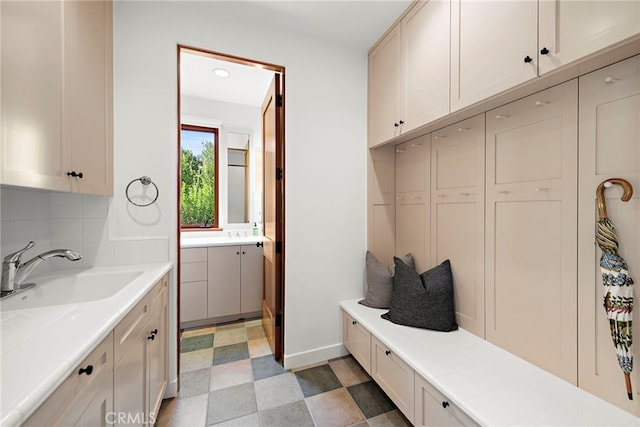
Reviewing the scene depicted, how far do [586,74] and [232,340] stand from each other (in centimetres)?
301

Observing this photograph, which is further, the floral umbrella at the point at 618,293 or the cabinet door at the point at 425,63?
the cabinet door at the point at 425,63

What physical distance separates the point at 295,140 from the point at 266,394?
183 centimetres

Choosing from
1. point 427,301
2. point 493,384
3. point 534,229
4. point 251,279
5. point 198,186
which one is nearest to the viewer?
point 493,384

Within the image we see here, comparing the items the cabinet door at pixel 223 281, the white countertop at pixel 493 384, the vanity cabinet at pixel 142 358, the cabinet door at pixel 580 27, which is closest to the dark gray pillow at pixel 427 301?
the white countertop at pixel 493 384

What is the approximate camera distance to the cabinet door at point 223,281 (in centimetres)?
279

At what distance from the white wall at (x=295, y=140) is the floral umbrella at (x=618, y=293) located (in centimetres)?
148

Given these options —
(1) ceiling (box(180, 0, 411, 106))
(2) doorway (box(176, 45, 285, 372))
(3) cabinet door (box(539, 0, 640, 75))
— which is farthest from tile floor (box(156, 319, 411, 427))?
(1) ceiling (box(180, 0, 411, 106))

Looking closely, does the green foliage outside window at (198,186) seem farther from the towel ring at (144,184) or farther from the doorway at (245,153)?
the towel ring at (144,184)

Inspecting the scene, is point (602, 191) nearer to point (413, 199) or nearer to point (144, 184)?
point (413, 199)

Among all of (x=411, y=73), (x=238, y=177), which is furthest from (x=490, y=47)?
(x=238, y=177)

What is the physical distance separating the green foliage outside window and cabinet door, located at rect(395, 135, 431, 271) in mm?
2384

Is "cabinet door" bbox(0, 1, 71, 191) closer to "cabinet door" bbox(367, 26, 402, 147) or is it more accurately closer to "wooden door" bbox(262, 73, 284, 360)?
"wooden door" bbox(262, 73, 284, 360)

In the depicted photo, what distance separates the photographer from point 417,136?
2037 mm

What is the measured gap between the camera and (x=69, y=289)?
133 centimetres
